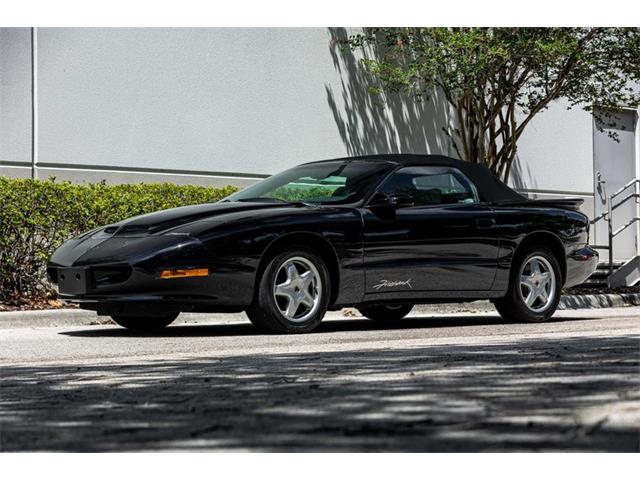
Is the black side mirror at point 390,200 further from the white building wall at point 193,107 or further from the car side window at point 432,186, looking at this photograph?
the white building wall at point 193,107

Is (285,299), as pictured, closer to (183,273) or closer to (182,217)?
(183,273)

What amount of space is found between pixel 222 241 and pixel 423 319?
3.69 meters

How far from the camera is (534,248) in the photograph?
11.5 meters

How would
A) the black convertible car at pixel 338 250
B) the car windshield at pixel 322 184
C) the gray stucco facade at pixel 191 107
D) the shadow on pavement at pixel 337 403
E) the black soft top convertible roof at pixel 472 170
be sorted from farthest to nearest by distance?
the gray stucco facade at pixel 191 107
the black soft top convertible roof at pixel 472 170
the car windshield at pixel 322 184
the black convertible car at pixel 338 250
the shadow on pavement at pixel 337 403

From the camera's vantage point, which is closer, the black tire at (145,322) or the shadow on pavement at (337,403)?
the shadow on pavement at (337,403)

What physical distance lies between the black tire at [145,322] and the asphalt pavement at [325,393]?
105 centimetres

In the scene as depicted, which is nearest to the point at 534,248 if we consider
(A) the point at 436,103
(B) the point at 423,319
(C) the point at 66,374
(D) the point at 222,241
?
(B) the point at 423,319

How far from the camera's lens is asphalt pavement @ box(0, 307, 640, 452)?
4.39m

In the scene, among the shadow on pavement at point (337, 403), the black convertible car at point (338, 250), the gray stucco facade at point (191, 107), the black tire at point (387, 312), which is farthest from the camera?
the gray stucco facade at point (191, 107)

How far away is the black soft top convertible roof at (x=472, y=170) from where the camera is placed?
11047 millimetres

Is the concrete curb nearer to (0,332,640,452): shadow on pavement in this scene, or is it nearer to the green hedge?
the green hedge

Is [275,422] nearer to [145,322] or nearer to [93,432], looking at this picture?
[93,432]

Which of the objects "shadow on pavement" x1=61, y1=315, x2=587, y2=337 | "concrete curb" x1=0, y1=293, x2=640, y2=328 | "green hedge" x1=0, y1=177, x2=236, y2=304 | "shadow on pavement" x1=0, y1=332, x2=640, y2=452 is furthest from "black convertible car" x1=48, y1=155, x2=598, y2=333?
"green hedge" x1=0, y1=177, x2=236, y2=304

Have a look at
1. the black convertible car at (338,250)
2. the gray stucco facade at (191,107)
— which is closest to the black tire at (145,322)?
the black convertible car at (338,250)
